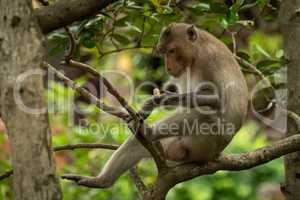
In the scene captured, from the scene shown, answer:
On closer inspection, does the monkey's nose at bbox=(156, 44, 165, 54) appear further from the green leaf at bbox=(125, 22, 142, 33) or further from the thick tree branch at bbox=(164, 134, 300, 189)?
the thick tree branch at bbox=(164, 134, 300, 189)

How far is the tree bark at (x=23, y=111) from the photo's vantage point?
160 cm

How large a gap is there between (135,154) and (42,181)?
1.25 m

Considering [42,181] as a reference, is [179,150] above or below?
below

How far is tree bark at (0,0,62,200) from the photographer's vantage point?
1600 mm

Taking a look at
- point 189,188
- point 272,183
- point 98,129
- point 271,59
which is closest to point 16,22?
point 271,59

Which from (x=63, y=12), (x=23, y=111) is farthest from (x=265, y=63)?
(x=23, y=111)

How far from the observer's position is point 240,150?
655 centimetres

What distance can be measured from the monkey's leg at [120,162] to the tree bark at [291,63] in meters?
0.66

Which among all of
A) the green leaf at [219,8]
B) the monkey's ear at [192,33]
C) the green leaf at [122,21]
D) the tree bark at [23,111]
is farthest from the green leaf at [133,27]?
the tree bark at [23,111]

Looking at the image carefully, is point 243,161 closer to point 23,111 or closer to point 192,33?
point 192,33

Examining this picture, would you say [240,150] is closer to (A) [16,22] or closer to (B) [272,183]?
(B) [272,183]

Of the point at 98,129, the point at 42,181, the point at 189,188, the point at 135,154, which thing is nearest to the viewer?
the point at 42,181

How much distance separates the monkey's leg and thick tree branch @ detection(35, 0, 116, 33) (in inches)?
45.7

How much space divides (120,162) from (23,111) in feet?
4.17
